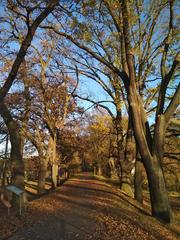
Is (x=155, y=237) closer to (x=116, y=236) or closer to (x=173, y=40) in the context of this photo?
(x=116, y=236)

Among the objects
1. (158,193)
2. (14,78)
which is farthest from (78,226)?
(14,78)

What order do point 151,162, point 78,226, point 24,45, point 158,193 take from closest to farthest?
point 78,226 → point 24,45 → point 158,193 → point 151,162

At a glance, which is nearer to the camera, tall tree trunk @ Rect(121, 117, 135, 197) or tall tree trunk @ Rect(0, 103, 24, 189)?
tall tree trunk @ Rect(0, 103, 24, 189)

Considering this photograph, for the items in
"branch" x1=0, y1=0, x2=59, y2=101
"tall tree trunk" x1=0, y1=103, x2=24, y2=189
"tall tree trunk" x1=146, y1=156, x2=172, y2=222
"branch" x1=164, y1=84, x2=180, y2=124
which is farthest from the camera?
"branch" x1=164, y1=84, x2=180, y2=124

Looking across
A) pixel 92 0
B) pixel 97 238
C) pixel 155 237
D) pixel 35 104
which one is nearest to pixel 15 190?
pixel 97 238

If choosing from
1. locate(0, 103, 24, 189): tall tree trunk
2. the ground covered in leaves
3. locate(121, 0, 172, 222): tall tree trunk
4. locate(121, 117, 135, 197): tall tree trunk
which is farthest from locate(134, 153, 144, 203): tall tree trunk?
locate(0, 103, 24, 189): tall tree trunk

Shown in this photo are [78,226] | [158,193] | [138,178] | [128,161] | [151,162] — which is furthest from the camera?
[128,161]

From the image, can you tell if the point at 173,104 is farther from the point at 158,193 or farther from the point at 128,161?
the point at 128,161

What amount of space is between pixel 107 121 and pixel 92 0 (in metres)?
26.3

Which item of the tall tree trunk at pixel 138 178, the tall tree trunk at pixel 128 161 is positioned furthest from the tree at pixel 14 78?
the tall tree trunk at pixel 128 161

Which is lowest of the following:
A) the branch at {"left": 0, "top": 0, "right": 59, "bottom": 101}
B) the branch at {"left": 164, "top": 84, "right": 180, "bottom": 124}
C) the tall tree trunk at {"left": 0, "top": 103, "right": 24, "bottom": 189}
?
the tall tree trunk at {"left": 0, "top": 103, "right": 24, "bottom": 189}

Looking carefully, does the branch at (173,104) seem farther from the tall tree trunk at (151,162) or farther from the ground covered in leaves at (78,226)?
the ground covered in leaves at (78,226)

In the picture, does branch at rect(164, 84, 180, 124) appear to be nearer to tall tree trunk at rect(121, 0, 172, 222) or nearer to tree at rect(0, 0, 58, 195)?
tall tree trunk at rect(121, 0, 172, 222)

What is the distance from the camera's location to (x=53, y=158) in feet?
77.0
